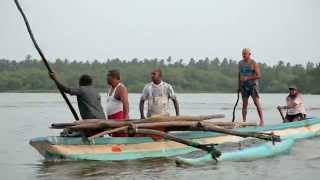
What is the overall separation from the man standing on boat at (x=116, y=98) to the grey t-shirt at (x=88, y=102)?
23 cm

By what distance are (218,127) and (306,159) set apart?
240cm

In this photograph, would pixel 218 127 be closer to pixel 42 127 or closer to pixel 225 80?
pixel 42 127

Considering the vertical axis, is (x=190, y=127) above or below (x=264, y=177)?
above

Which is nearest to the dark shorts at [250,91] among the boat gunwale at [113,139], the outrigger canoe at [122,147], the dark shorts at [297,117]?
the boat gunwale at [113,139]

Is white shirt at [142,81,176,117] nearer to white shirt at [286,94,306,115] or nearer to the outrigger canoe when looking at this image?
the outrigger canoe

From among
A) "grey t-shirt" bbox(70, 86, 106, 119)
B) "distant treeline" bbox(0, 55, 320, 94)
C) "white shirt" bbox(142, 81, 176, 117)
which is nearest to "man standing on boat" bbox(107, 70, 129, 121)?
"grey t-shirt" bbox(70, 86, 106, 119)

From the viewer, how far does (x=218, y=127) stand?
1316 centimetres

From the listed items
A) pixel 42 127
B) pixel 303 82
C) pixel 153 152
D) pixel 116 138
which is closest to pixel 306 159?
pixel 153 152

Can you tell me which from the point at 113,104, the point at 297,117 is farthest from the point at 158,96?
the point at 297,117

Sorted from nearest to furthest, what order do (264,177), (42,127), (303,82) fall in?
1. (264,177)
2. (42,127)
3. (303,82)

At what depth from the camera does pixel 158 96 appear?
14.0m

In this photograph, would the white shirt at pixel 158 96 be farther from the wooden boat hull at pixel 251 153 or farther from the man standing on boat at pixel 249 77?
the man standing on boat at pixel 249 77

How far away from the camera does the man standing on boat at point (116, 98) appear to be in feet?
41.8

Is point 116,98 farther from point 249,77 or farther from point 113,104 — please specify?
point 249,77
